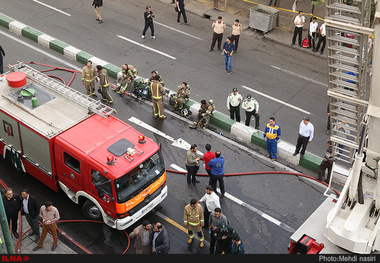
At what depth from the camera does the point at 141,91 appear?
59.8ft

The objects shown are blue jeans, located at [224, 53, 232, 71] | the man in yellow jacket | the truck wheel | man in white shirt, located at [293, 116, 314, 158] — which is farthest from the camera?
blue jeans, located at [224, 53, 232, 71]

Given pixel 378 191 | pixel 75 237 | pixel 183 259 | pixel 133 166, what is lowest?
pixel 75 237

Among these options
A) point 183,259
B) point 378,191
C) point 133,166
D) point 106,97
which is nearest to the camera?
point 378,191

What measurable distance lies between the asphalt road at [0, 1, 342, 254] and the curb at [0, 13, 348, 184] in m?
0.32

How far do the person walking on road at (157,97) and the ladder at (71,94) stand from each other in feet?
9.14

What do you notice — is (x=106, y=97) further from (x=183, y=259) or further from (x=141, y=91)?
(x=183, y=259)

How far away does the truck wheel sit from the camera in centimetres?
1302

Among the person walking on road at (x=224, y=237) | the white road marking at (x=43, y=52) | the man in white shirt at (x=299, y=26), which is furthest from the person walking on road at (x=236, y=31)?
the person walking on road at (x=224, y=237)

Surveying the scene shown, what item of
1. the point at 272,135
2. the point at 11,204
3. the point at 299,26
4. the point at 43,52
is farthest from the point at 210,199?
the point at 299,26

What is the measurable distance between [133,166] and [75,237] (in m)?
2.49

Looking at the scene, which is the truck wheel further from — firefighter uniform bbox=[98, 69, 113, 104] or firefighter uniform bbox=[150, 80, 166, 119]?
firefighter uniform bbox=[98, 69, 113, 104]

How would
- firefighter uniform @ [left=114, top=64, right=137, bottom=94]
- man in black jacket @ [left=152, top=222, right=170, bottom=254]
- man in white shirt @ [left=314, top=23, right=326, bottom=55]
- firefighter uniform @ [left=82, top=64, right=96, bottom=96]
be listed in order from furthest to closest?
man in white shirt @ [left=314, top=23, right=326, bottom=55]
firefighter uniform @ [left=114, top=64, right=137, bottom=94]
firefighter uniform @ [left=82, top=64, right=96, bottom=96]
man in black jacket @ [left=152, top=222, right=170, bottom=254]

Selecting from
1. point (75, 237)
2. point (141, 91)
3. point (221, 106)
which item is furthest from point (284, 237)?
point (141, 91)

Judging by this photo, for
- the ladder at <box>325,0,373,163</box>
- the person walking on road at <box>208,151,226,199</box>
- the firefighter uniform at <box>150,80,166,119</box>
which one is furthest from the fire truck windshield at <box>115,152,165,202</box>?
the ladder at <box>325,0,373,163</box>
